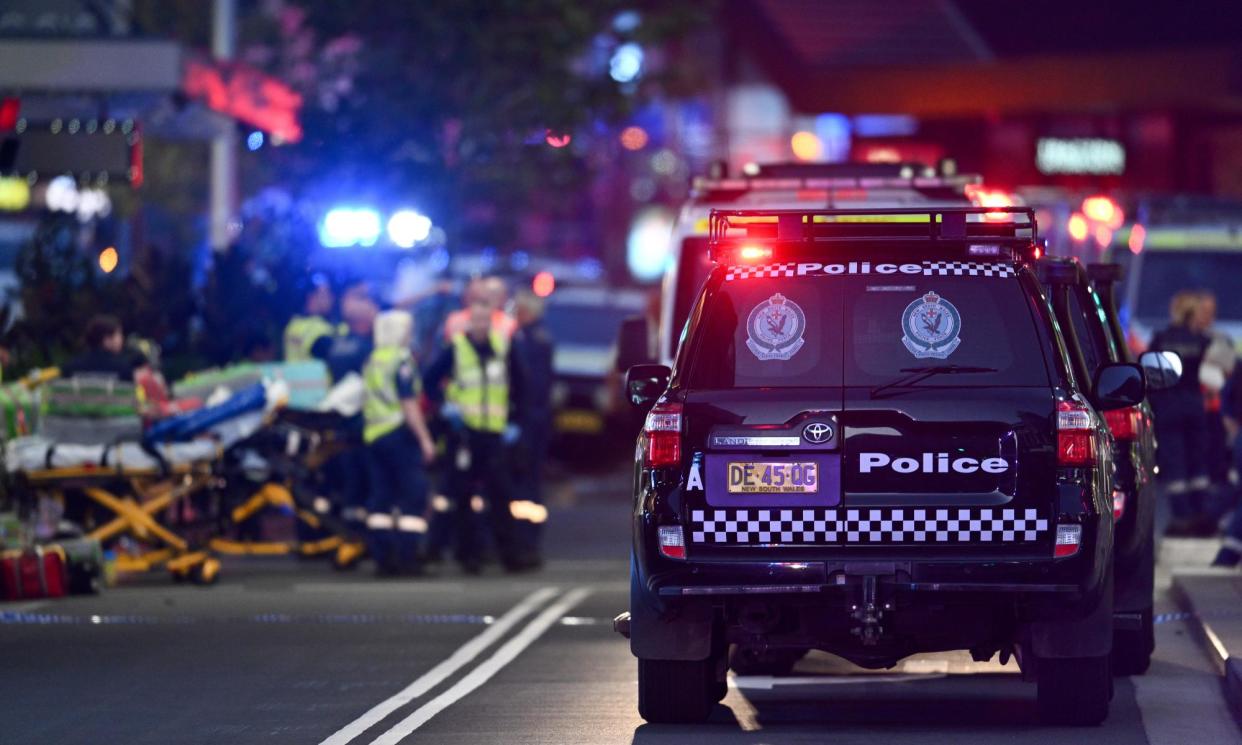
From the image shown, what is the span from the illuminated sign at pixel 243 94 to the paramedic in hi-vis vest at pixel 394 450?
13.1 ft

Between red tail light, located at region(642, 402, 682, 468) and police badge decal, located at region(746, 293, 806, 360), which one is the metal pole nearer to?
police badge decal, located at region(746, 293, 806, 360)

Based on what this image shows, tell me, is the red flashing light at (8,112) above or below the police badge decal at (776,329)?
above

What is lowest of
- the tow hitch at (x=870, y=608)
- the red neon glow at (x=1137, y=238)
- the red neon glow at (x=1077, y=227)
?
the tow hitch at (x=870, y=608)

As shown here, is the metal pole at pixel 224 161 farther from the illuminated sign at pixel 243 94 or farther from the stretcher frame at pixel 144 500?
the stretcher frame at pixel 144 500

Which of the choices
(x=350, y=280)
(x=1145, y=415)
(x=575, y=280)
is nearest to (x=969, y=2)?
(x=575, y=280)

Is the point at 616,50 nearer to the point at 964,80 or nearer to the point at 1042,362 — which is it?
the point at 964,80

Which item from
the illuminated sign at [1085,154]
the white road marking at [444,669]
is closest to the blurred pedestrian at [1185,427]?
the white road marking at [444,669]

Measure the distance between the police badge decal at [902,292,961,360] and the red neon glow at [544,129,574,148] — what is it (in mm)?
17401

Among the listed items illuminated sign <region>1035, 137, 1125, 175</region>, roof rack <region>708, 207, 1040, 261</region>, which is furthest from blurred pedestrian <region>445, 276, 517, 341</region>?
illuminated sign <region>1035, 137, 1125, 175</region>

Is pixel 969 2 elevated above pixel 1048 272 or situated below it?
above

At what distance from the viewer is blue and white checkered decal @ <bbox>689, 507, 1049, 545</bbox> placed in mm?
10031

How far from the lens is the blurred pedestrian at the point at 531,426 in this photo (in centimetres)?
1867

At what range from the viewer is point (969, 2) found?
42062 millimetres

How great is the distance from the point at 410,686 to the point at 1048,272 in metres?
3.29
